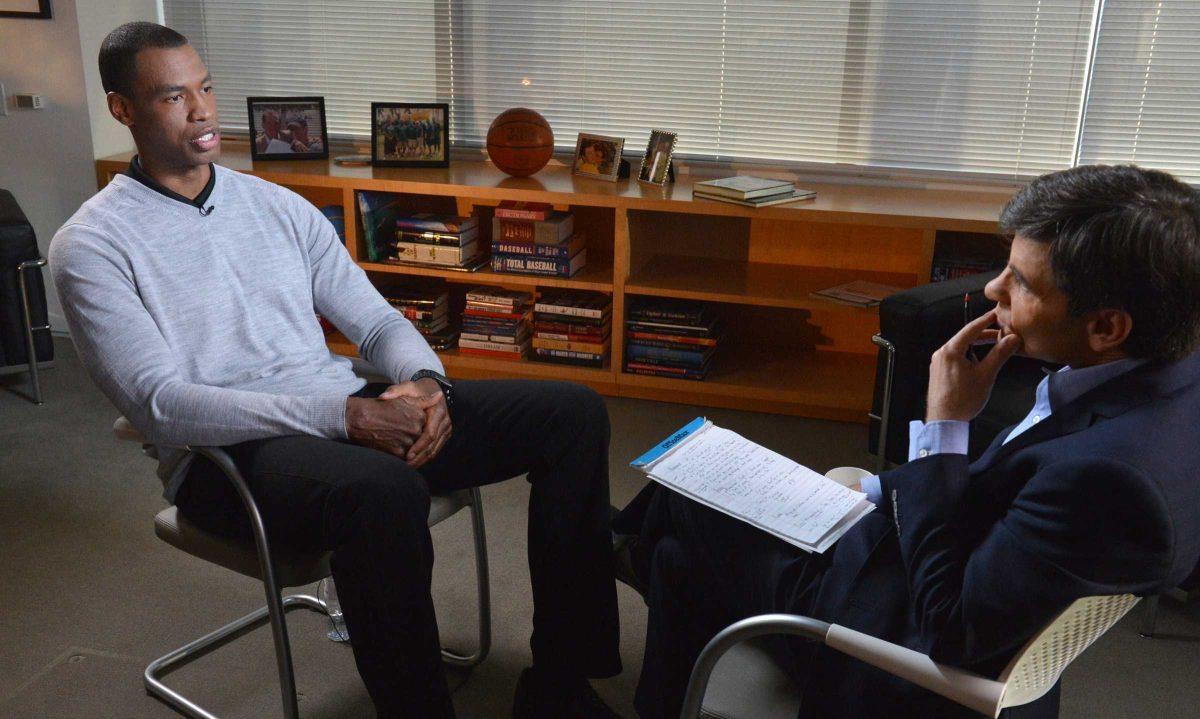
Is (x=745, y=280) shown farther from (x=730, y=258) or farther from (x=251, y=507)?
(x=251, y=507)

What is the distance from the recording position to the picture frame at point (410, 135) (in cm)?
368

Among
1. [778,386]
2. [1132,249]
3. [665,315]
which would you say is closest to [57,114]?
[665,315]

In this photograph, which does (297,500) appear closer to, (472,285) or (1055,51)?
(472,285)

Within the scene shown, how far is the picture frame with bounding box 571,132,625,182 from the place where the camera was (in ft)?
11.7

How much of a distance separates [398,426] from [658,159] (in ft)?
6.59

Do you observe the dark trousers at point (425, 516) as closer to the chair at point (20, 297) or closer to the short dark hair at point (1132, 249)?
the short dark hair at point (1132, 249)

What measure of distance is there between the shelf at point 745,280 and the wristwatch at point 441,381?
150 centimetres

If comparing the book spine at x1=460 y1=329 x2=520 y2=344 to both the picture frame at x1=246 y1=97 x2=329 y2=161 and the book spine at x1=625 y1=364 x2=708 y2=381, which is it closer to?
the book spine at x1=625 y1=364 x2=708 y2=381

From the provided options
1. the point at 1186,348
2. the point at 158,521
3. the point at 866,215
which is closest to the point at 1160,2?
the point at 866,215

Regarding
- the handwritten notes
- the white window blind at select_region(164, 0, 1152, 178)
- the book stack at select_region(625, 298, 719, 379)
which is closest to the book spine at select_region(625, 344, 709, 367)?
the book stack at select_region(625, 298, 719, 379)

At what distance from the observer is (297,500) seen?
1610mm

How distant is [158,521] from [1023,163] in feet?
10.0

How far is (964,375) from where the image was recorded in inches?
52.5

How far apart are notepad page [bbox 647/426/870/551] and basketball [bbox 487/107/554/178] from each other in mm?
1998
